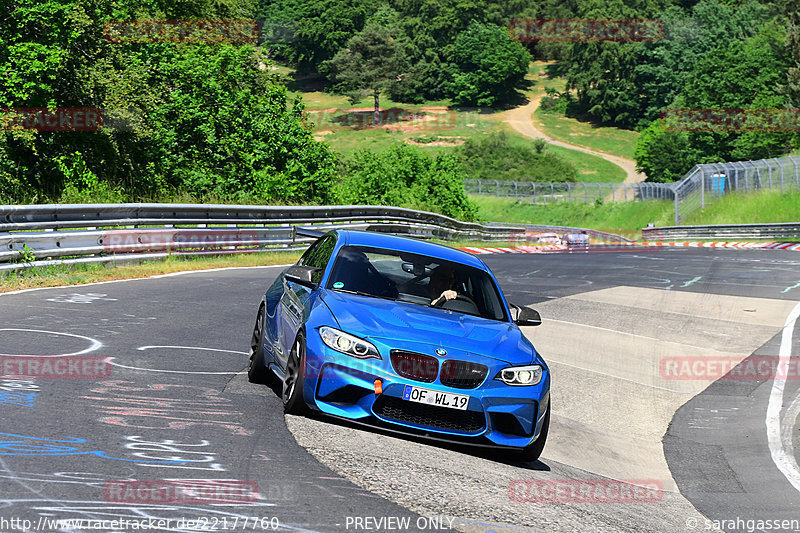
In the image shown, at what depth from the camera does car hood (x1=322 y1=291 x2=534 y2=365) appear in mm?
7137

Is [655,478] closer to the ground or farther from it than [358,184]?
farther from it

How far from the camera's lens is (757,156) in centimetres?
8819

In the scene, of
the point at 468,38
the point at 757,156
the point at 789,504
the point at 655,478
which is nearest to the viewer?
the point at 789,504

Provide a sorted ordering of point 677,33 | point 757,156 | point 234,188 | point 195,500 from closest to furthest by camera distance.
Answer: point 195,500
point 234,188
point 757,156
point 677,33

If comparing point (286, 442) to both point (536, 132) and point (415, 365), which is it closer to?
point (415, 365)

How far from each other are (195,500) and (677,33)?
13564 cm

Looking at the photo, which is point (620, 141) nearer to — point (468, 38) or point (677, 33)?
point (677, 33)

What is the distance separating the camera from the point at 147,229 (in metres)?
19.6

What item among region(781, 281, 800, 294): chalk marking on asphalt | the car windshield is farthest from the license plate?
region(781, 281, 800, 294): chalk marking on asphalt

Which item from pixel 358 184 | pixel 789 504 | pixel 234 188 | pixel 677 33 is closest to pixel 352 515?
pixel 789 504

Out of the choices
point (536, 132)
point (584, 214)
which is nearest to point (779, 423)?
point (584, 214)

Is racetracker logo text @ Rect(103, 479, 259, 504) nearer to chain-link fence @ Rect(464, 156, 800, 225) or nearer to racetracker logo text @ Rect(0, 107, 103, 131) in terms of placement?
racetracker logo text @ Rect(0, 107, 103, 131)

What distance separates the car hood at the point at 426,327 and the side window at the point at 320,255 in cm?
52

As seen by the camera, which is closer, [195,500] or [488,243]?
[195,500]
